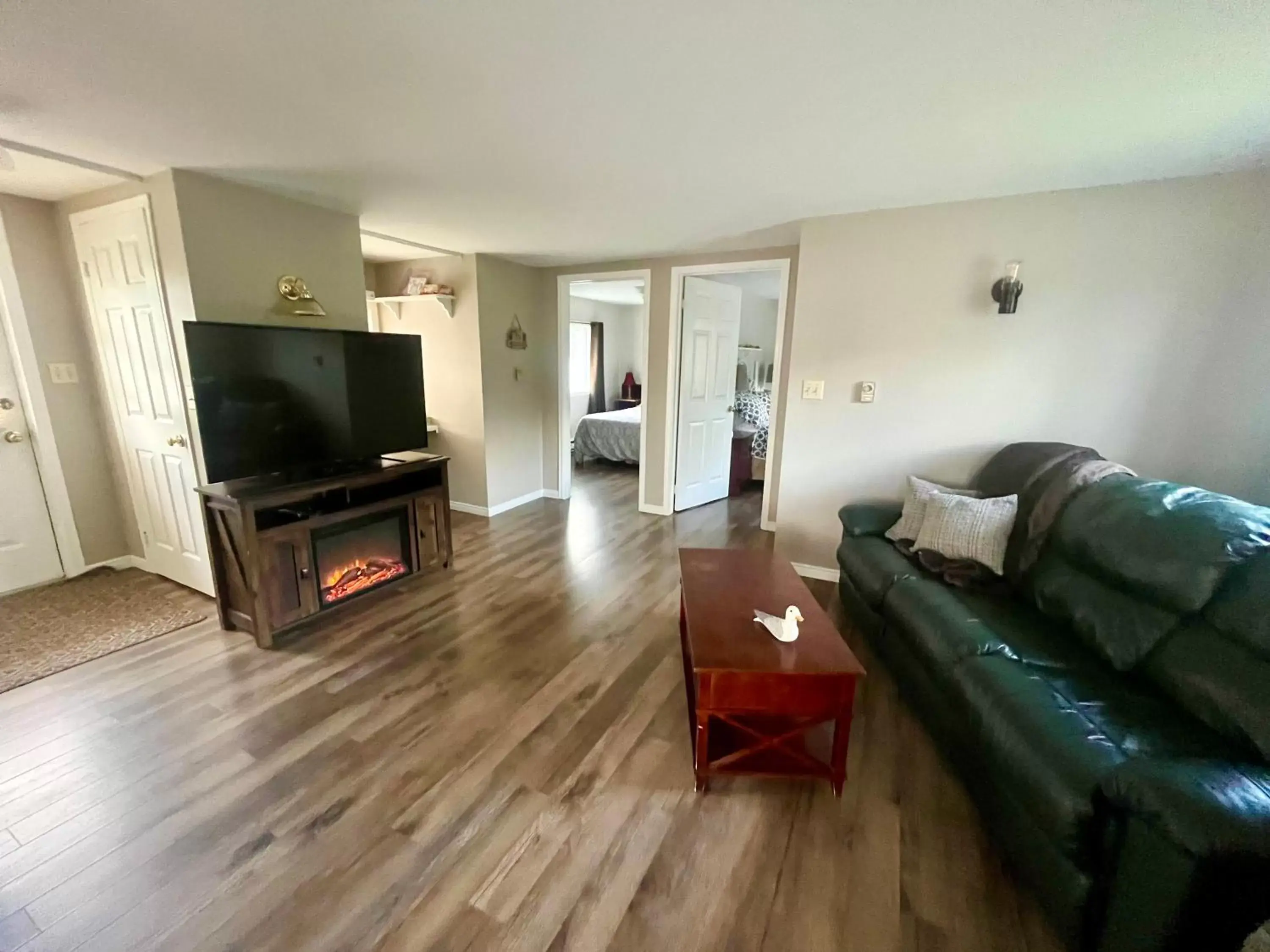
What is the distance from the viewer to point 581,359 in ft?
25.9

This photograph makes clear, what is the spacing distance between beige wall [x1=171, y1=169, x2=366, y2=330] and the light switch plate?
277 cm

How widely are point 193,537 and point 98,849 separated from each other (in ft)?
5.91

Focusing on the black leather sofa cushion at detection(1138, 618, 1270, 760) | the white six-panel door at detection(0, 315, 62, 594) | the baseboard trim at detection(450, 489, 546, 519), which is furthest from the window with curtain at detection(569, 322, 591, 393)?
the black leather sofa cushion at detection(1138, 618, 1270, 760)

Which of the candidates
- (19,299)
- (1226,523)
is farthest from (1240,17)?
(19,299)

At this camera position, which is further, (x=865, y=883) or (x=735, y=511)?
(x=735, y=511)

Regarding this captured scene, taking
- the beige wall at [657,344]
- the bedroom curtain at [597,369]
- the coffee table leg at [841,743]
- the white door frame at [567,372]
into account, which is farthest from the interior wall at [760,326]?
the coffee table leg at [841,743]

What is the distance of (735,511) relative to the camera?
469cm

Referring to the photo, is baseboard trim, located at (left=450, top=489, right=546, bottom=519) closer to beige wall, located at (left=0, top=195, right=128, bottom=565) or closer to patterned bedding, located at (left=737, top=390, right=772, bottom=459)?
beige wall, located at (left=0, top=195, right=128, bottom=565)

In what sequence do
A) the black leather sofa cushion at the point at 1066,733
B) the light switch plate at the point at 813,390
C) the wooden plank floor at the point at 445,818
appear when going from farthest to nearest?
the light switch plate at the point at 813,390 → the wooden plank floor at the point at 445,818 → the black leather sofa cushion at the point at 1066,733

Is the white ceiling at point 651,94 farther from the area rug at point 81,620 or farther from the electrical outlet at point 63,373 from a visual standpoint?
the area rug at point 81,620

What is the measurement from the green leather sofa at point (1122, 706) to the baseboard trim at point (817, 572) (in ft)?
3.64

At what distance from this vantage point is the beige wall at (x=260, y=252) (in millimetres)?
2357

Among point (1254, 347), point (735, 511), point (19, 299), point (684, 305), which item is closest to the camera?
point (1254, 347)

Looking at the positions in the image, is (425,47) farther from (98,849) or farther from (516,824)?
(98,849)
